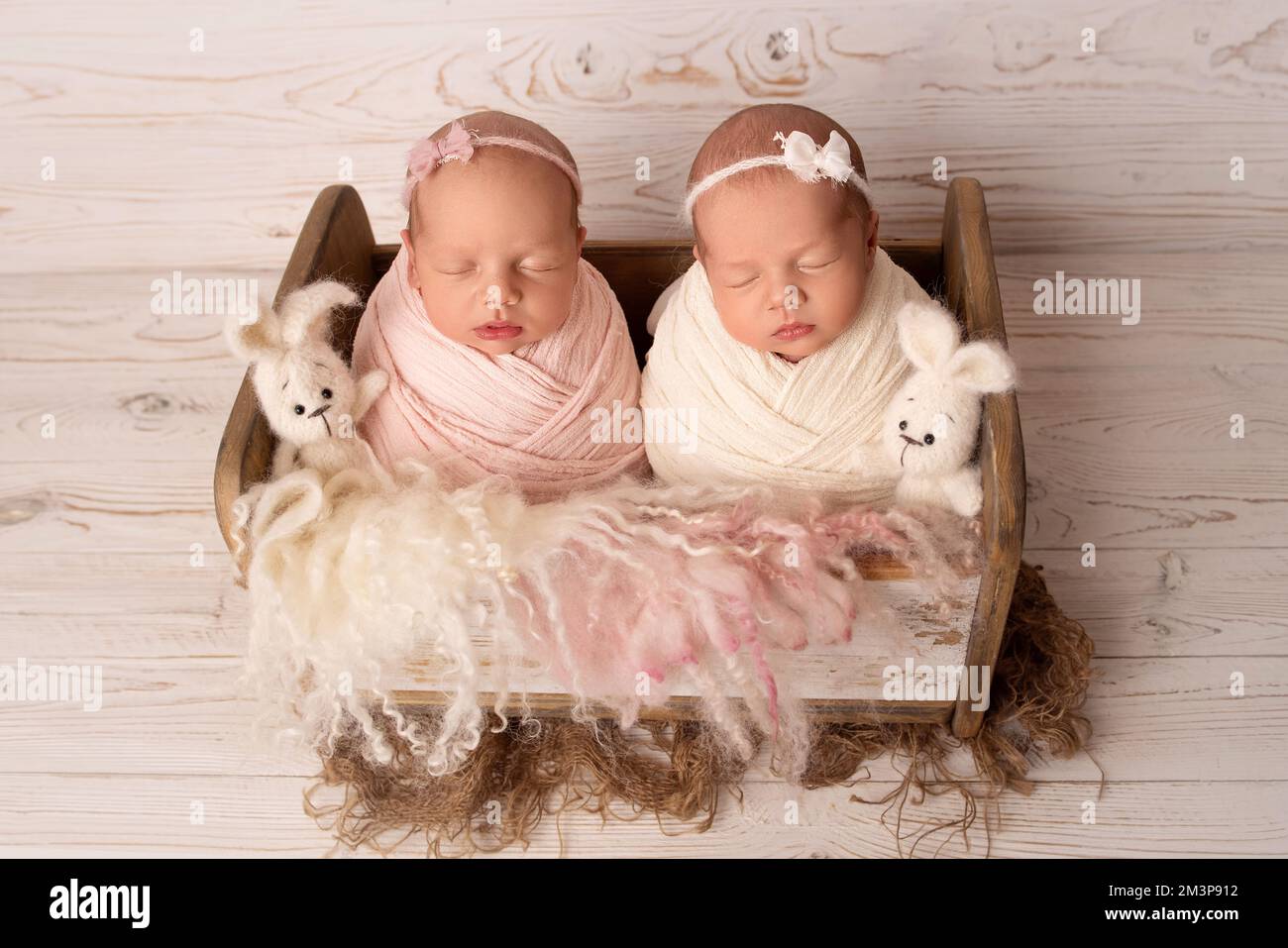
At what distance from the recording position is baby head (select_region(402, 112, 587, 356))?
1.15 metres

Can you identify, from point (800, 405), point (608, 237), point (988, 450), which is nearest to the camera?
point (988, 450)

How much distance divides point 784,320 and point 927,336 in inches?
5.5

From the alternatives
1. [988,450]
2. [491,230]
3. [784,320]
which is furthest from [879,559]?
[491,230]

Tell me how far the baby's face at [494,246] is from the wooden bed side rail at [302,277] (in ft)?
0.47

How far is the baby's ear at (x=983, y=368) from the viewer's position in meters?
1.07

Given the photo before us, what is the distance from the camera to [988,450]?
42.0 inches

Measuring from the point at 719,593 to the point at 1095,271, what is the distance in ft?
3.22

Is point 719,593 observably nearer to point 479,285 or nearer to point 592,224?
point 479,285

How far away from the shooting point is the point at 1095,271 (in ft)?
5.66

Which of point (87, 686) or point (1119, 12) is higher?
point (1119, 12)

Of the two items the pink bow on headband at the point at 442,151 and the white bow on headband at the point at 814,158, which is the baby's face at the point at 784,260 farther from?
the pink bow on headband at the point at 442,151

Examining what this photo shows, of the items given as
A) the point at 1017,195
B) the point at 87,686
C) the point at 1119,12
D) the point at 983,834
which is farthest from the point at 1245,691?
the point at 87,686

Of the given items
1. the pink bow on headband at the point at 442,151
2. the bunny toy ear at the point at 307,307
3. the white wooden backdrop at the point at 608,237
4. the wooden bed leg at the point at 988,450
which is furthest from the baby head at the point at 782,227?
the white wooden backdrop at the point at 608,237

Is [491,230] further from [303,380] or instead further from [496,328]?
[303,380]
